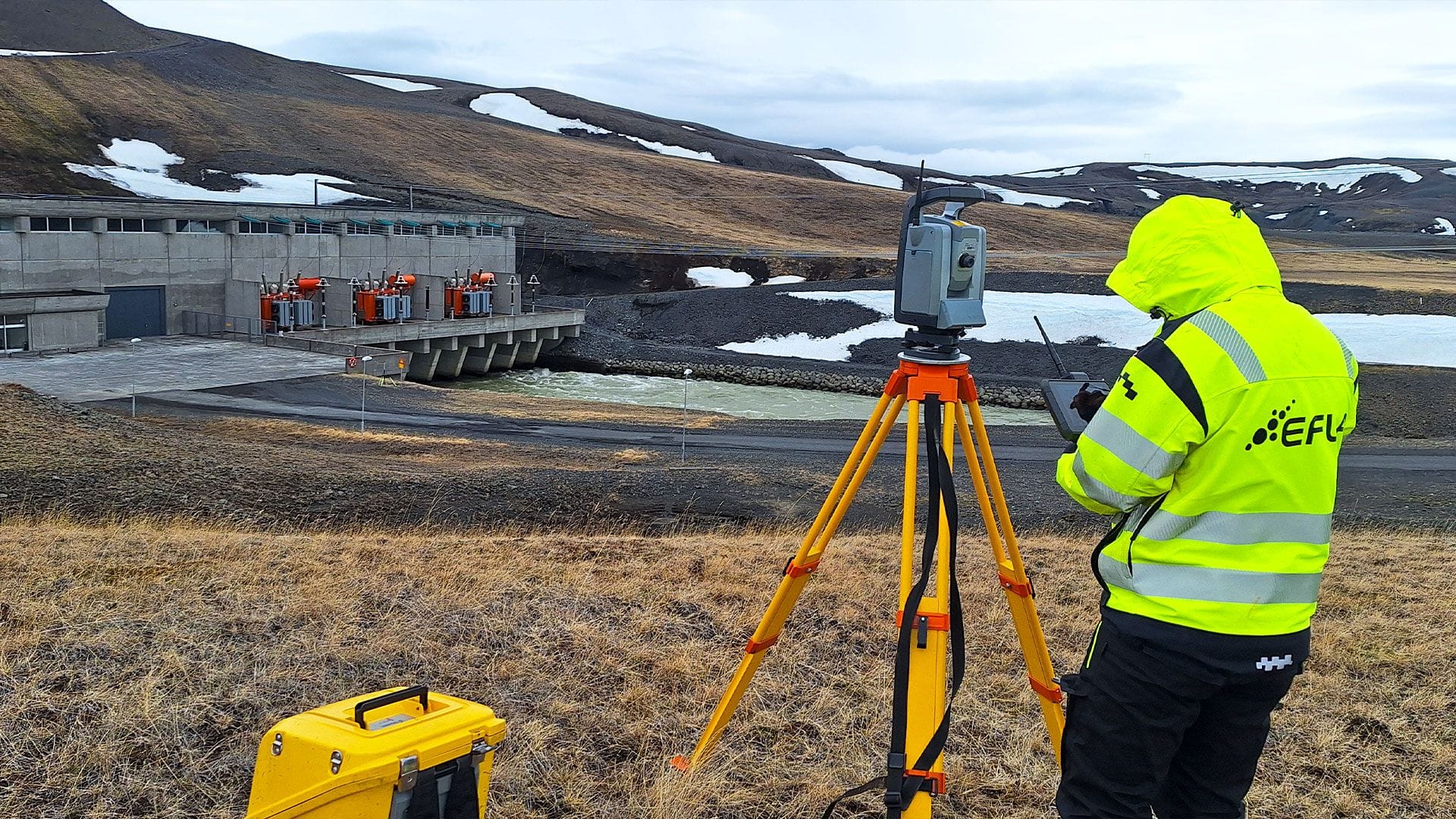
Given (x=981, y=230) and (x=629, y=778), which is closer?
(x=981, y=230)

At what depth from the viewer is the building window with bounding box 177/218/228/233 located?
33.7 metres

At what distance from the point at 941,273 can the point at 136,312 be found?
3323 cm

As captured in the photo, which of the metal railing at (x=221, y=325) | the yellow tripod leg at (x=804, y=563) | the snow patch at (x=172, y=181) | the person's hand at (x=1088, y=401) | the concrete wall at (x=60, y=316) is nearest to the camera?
the person's hand at (x=1088, y=401)

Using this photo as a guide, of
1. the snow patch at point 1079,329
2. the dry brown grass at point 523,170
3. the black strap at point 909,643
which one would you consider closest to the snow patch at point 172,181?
the dry brown grass at point 523,170

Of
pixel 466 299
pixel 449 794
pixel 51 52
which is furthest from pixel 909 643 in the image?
pixel 51 52

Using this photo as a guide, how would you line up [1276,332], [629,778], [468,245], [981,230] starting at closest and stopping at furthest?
[1276,332], [981,230], [629,778], [468,245]

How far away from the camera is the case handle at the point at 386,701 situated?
3123 millimetres

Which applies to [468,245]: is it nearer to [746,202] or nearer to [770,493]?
[770,493]

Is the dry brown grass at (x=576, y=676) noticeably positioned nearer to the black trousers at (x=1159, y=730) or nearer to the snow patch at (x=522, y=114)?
the black trousers at (x=1159, y=730)

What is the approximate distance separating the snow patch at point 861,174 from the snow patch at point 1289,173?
4704cm

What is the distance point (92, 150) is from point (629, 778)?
2761 inches

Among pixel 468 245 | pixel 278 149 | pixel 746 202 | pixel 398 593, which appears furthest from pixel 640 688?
pixel 746 202

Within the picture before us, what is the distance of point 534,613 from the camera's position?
245 inches

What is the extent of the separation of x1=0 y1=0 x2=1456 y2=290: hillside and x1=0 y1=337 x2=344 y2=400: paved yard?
30.8 m
